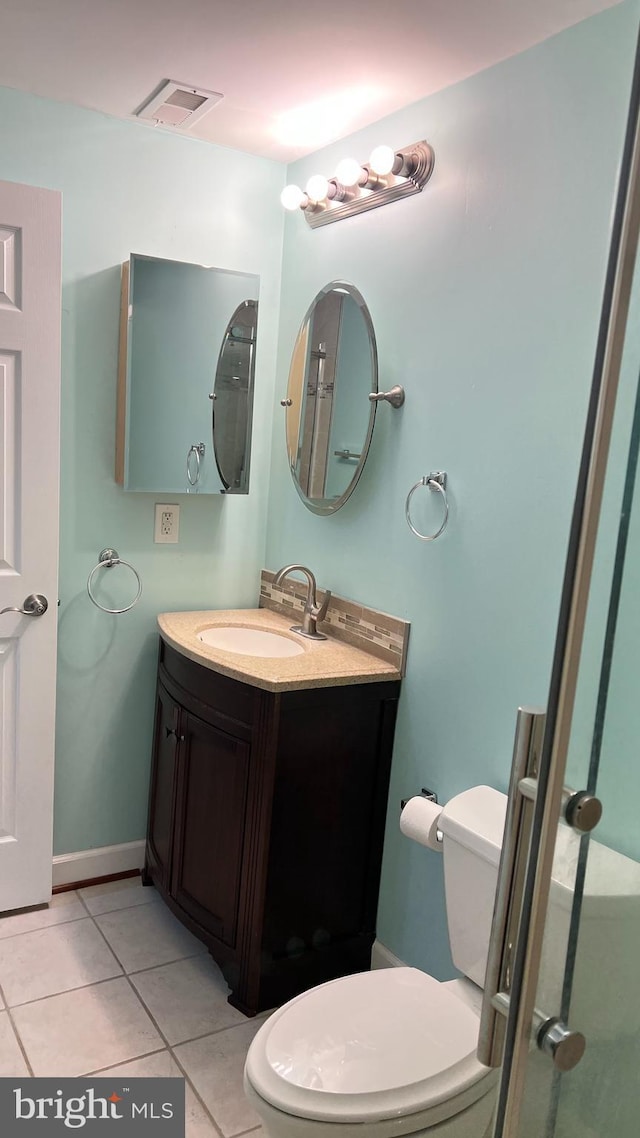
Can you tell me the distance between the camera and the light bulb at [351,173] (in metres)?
2.13

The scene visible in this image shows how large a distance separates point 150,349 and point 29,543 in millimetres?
652

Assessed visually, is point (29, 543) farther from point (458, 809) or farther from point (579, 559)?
point (579, 559)

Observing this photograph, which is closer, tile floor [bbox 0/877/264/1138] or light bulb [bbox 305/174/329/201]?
tile floor [bbox 0/877/264/1138]

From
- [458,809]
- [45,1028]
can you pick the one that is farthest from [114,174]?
[45,1028]

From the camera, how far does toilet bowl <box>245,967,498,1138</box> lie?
140 centimetres

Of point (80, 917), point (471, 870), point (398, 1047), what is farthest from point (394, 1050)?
point (80, 917)

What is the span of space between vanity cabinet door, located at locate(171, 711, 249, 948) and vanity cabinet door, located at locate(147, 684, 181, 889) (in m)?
0.06

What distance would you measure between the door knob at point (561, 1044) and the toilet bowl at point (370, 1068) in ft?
2.22

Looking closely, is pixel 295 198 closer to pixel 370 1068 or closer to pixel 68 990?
pixel 370 1068

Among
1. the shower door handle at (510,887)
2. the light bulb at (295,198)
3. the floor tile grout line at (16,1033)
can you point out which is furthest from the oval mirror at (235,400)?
the shower door handle at (510,887)

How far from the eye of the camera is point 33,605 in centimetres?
235

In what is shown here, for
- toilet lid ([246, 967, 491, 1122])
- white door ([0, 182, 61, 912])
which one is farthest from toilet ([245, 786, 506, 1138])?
white door ([0, 182, 61, 912])

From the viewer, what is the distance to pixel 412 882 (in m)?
2.15

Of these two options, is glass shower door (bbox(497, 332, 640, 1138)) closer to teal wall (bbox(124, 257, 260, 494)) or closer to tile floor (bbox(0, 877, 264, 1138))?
tile floor (bbox(0, 877, 264, 1138))
